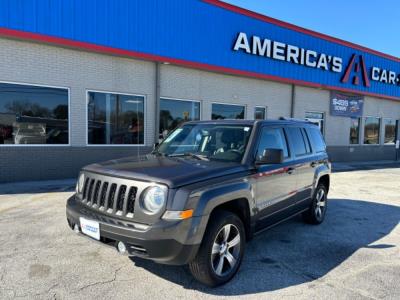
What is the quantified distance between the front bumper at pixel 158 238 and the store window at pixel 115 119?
8.25 meters

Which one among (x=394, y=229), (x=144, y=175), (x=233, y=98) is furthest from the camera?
(x=233, y=98)

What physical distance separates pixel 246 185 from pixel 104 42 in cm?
841

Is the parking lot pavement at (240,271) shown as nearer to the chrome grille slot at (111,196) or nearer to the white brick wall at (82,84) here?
the chrome grille slot at (111,196)

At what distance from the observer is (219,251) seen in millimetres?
3688

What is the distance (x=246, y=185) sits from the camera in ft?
13.0

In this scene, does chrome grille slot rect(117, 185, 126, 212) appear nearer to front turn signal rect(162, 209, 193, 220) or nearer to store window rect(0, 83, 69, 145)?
front turn signal rect(162, 209, 193, 220)

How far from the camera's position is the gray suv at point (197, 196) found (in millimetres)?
3219

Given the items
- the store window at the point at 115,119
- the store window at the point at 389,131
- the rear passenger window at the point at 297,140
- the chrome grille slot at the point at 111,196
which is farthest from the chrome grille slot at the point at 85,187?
the store window at the point at 389,131

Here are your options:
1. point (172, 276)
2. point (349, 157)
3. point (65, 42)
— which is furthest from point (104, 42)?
point (349, 157)

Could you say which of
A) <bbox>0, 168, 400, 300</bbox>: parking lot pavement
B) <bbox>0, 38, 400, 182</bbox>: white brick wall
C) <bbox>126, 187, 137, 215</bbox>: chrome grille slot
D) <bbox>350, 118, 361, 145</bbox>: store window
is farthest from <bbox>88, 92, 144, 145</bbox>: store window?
<bbox>350, 118, 361, 145</bbox>: store window

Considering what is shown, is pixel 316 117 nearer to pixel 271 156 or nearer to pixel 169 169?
pixel 271 156

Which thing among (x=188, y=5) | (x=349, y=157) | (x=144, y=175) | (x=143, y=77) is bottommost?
(x=349, y=157)

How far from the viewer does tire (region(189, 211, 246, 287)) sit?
3.45 metres

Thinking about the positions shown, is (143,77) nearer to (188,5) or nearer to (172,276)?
(188,5)
